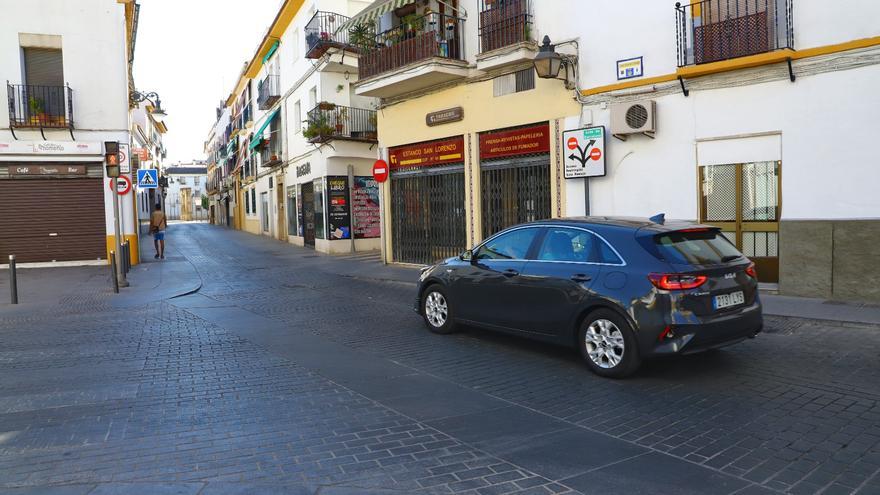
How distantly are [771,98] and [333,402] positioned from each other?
876cm

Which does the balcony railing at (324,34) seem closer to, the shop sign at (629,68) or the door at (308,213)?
the door at (308,213)

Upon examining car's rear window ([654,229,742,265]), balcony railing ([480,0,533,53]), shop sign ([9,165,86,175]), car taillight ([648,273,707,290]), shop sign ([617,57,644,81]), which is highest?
balcony railing ([480,0,533,53])

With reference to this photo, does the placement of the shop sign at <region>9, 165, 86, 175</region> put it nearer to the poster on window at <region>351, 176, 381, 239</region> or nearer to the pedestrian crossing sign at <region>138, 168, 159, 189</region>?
the pedestrian crossing sign at <region>138, 168, 159, 189</region>

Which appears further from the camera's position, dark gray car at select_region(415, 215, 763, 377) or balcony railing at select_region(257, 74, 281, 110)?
balcony railing at select_region(257, 74, 281, 110)

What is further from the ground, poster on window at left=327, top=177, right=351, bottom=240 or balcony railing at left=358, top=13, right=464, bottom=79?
balcony railing at left=358, top=13, right=464, bottom=79

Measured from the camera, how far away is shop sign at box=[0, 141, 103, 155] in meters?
17.9

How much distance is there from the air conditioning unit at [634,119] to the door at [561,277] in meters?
5.62

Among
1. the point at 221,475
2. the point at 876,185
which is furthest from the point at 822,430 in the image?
the point at 876,185

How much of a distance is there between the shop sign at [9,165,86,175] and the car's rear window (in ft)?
60.3

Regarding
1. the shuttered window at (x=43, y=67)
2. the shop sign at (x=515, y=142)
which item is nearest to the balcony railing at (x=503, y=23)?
the shop sign at (x=515, y=142)

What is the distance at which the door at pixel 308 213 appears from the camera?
26.2 meters

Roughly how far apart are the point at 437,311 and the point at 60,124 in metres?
15.4

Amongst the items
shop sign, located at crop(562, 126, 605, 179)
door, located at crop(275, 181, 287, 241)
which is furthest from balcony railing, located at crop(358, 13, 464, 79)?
door, located at crop(275, 181, 287, 241)

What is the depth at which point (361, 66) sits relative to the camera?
1767 cm
